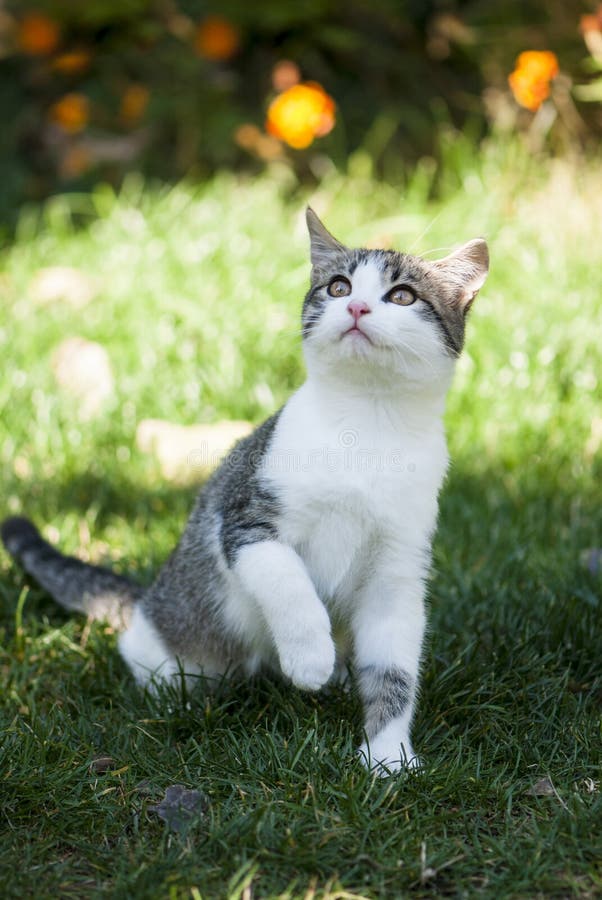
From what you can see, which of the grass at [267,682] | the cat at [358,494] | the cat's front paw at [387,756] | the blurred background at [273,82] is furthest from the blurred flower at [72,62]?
the cat's front paw at [387,756]

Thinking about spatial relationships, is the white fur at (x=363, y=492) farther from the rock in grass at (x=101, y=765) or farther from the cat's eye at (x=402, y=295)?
the rock in grass at (x=101, y=765)

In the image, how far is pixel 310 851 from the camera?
206 centimetres

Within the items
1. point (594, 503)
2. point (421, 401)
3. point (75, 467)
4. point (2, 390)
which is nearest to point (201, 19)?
point (2, 390)

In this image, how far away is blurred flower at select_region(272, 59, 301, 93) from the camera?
614 cm

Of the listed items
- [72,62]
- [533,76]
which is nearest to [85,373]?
[533,76]

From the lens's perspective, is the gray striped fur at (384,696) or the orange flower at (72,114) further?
the orange flower at (72,114)

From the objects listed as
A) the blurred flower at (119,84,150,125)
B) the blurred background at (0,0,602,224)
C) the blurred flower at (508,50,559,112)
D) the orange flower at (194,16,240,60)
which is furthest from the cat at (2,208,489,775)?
the blurred flower at (119,84,150,125)

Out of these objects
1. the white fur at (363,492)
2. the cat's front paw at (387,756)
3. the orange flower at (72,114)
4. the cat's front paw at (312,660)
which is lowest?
the cat's front paw at (387,756)

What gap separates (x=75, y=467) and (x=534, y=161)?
310cm

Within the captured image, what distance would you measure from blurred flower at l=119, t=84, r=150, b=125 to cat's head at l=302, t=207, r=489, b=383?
4089 millimetres

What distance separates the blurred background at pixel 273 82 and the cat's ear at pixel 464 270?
321 cm

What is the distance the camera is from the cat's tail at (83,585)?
324 cm

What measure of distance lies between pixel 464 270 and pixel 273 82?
4.30 metres

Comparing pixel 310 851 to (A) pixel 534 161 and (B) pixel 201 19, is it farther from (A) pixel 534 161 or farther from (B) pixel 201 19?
(B) pixel 201 19
